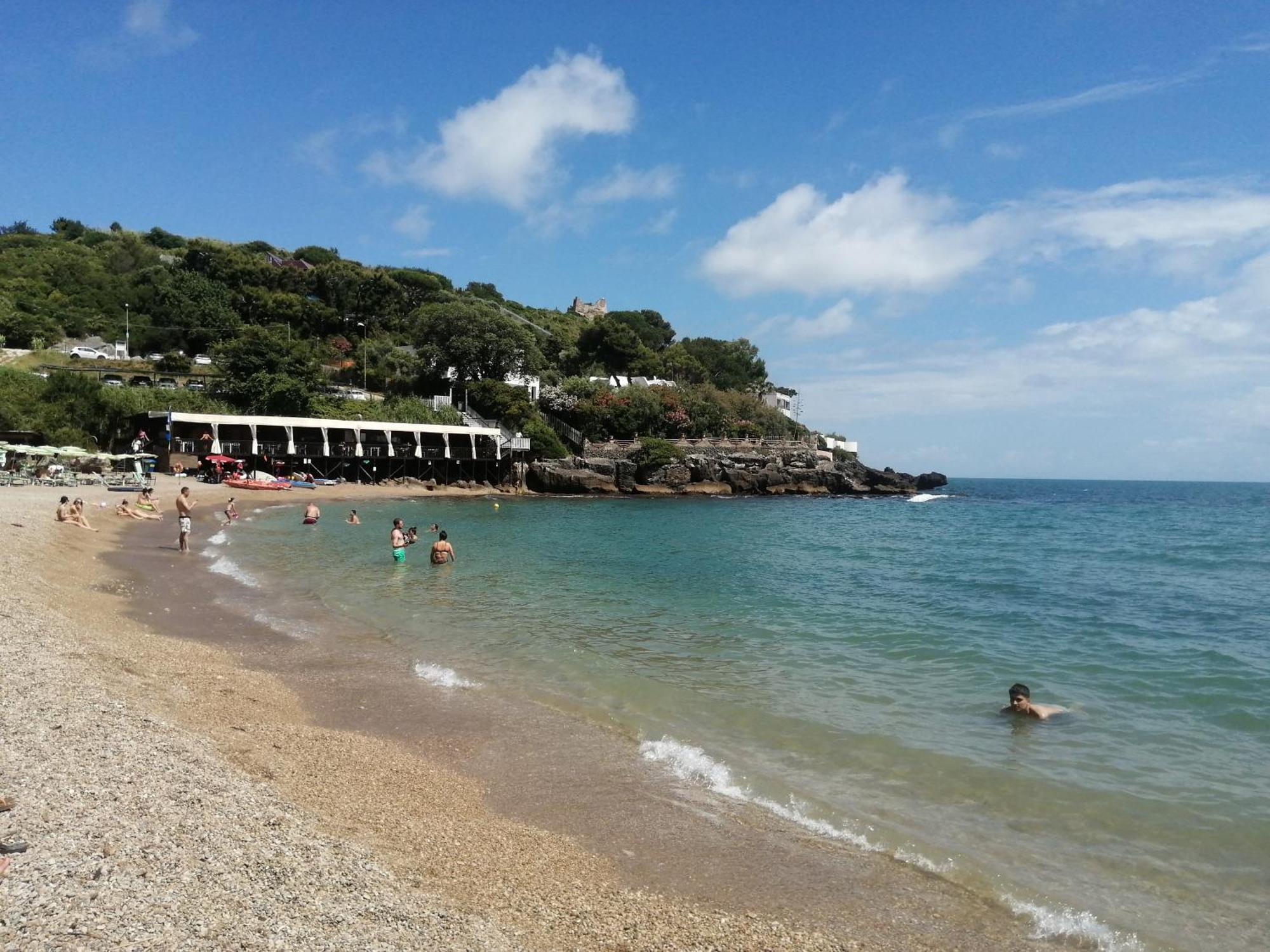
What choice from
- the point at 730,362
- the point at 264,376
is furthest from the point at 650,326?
the point at 264,376

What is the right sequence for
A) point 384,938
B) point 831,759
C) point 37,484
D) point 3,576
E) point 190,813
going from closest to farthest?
1. point 384,938
2. point 190,813
3. point 831,759
4. point 3,576
5. point 37,484

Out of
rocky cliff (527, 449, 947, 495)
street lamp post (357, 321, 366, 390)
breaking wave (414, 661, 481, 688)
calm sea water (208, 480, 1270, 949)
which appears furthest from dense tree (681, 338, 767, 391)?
breaking wave (414, 661, 481, 688)

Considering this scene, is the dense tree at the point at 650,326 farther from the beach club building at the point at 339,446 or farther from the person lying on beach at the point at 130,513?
the person lying on beach at the point at 130,513

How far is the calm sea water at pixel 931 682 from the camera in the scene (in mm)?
6004

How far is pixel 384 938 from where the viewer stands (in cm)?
388

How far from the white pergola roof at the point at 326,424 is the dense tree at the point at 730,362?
37.5 m

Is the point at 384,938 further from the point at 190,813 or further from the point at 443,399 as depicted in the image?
the point at 443,399

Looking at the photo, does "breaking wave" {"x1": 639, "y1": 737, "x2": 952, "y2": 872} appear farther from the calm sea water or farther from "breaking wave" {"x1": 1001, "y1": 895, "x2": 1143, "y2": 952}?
"breaking wave" {"x1": 1001, "y1": 895, "x2": 1143, "y2": 952}

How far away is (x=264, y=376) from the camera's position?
186 feet

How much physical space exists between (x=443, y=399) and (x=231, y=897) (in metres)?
63.2

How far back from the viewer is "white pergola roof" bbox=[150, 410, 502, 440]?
158 ft

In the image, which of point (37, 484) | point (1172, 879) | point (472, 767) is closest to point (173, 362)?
point (37, 484)

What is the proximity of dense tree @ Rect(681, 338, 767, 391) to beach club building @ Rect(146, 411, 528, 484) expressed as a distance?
120 feet

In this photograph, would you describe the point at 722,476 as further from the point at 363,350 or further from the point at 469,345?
the point at 363,350
